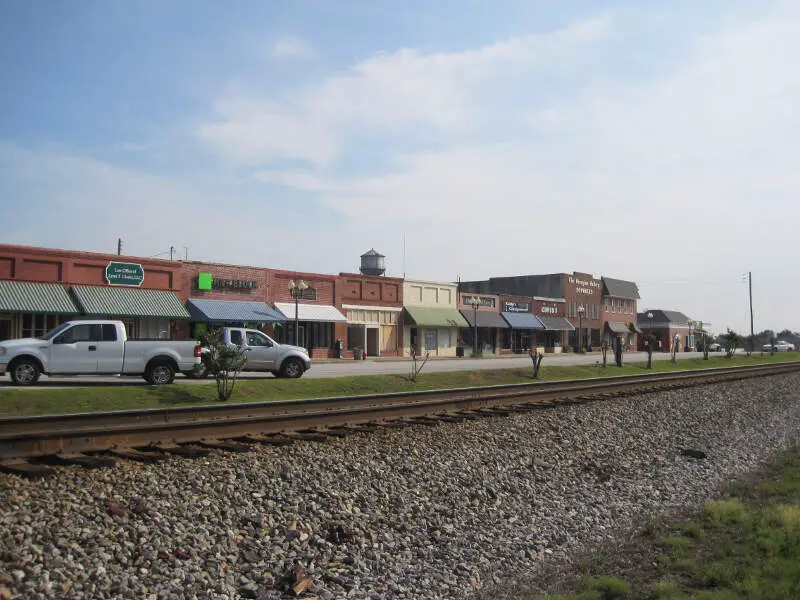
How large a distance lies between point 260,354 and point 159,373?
429 centimetres

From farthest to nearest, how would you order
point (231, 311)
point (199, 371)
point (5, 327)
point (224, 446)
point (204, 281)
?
point (231, 311) → point (204, 281) → point (5, 327) → point (199, 371) → point (224, 446)

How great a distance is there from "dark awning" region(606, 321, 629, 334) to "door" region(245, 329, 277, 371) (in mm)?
67325

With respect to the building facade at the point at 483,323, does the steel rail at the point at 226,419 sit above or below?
below

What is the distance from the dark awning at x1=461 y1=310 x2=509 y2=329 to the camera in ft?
209

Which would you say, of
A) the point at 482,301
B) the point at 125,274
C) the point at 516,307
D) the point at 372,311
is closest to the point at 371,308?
the point at 372,311

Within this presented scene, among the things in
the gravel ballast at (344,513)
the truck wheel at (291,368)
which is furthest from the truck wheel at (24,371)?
the gravel ballast at (344,513)

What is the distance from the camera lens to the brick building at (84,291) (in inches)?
1382

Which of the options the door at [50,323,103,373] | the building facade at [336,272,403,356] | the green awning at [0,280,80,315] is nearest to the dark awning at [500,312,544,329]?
the building facade at [336,272,403,356]

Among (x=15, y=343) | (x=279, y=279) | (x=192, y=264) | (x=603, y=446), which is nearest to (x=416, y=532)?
(x=603, y=446)

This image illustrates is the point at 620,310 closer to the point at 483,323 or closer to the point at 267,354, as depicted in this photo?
the point at 483,323

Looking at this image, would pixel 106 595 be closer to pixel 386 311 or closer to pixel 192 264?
pixel 192 264

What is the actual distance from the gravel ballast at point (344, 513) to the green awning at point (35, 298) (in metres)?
27.9

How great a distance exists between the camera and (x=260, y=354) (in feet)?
81.7

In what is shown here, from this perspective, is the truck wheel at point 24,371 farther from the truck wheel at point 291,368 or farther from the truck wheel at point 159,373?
the truck wheel at point 291,368
